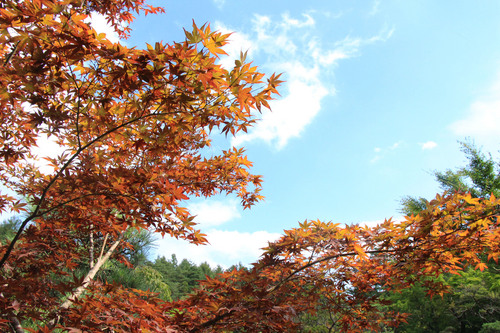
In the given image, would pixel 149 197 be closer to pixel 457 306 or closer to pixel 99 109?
pixel 99 109

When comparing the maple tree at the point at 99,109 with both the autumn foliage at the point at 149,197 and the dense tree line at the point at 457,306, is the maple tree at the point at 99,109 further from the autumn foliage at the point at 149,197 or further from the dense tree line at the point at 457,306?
the dense tree line at the point at 457,306

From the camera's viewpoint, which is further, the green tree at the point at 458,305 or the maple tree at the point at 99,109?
the green tree at the point at 458,305

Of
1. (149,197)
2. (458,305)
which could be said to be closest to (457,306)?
(458,305)

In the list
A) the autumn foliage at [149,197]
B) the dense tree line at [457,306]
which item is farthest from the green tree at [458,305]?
the autumn foliage at [149,197]

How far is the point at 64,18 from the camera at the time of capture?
4.50 ft

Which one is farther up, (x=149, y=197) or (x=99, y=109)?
(x=99, y=109)

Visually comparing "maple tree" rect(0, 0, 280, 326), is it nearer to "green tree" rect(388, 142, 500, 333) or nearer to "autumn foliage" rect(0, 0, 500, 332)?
"autumn foliage" rect(0, 0, 500, 332)

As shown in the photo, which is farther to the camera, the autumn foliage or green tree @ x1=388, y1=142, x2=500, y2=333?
green tree @ x1=388, y1=142, x2=500, y2=333

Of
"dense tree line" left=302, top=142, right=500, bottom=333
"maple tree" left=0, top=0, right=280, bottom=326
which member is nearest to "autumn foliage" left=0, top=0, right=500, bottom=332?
"maple tree" left=0, top=0, right=280, bottom=326

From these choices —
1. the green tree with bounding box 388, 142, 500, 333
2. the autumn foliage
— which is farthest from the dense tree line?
the autumn foliage

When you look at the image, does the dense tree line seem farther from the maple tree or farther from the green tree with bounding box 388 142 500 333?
the maple tree

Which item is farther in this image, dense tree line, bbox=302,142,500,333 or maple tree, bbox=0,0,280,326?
dense tree line, bbox=302,142,500,333

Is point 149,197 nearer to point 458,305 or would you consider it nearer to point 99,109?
point 99,109

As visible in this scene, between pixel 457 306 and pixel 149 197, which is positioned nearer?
pixel 149 197
